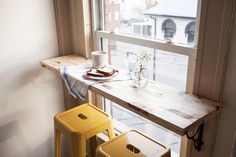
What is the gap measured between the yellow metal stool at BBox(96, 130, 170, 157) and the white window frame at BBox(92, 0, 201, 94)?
1.12 ft

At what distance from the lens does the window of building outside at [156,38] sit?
1.27m

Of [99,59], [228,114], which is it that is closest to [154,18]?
[99,59]

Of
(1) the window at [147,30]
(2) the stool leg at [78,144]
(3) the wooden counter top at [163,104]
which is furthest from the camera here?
(1) the window at [147,30]

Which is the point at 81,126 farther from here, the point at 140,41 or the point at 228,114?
the point at 228,114

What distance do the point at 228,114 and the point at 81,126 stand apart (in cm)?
77

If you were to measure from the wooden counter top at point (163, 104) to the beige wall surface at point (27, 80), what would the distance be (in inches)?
28.5

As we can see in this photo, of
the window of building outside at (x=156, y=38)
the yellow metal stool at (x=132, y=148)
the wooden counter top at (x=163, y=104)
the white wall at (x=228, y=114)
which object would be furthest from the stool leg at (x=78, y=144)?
the white wall at (x=228, y=114)

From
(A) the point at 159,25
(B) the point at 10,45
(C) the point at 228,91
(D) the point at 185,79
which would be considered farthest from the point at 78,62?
(C) the point at 228,91

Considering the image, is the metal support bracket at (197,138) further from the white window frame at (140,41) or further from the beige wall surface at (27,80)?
the beige wall surface at (27,80)

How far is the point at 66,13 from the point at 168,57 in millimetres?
938

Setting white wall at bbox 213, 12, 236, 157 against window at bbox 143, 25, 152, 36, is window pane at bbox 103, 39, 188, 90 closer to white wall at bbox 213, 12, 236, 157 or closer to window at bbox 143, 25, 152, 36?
window at bbox 143, 25, 152, 36

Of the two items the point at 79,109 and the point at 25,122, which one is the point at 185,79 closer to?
the point at 79,109

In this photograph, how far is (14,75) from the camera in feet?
5.81

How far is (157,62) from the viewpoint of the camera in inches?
58.8
